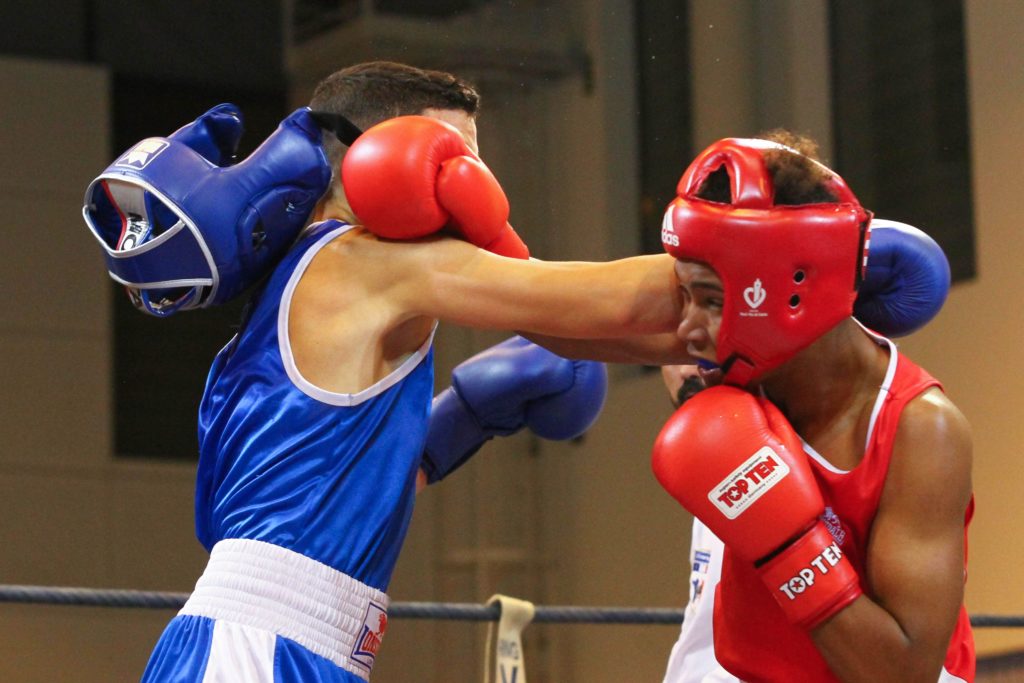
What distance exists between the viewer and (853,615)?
1682 millimetres

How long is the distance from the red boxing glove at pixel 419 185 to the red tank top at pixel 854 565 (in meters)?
0.53

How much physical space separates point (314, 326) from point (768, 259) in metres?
0.55

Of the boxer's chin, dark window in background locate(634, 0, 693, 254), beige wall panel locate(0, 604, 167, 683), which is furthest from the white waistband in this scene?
beige wall panel locate(0, 604, 167, 683)

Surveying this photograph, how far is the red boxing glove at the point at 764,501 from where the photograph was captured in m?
1.69

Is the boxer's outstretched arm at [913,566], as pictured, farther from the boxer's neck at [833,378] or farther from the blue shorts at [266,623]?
the blue shorts at [266,623]

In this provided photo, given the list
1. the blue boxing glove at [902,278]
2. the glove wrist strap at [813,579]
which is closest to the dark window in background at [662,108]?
the blue boxing glove at [902,278]

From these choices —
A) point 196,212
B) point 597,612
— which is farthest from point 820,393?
point 597,612

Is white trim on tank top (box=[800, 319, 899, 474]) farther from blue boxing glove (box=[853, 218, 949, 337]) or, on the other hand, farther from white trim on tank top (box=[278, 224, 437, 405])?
white trim on tank top (box=[278, 224, 437, 405])

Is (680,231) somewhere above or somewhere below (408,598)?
above

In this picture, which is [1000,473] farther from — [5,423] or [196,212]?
[5,423]

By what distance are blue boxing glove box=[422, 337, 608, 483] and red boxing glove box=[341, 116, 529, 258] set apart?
471mm

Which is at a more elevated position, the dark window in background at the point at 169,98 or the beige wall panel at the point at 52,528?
the dark window in background at the point at 169,98

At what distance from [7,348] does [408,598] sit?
256 centimetres

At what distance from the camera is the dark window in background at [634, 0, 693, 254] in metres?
6.77
